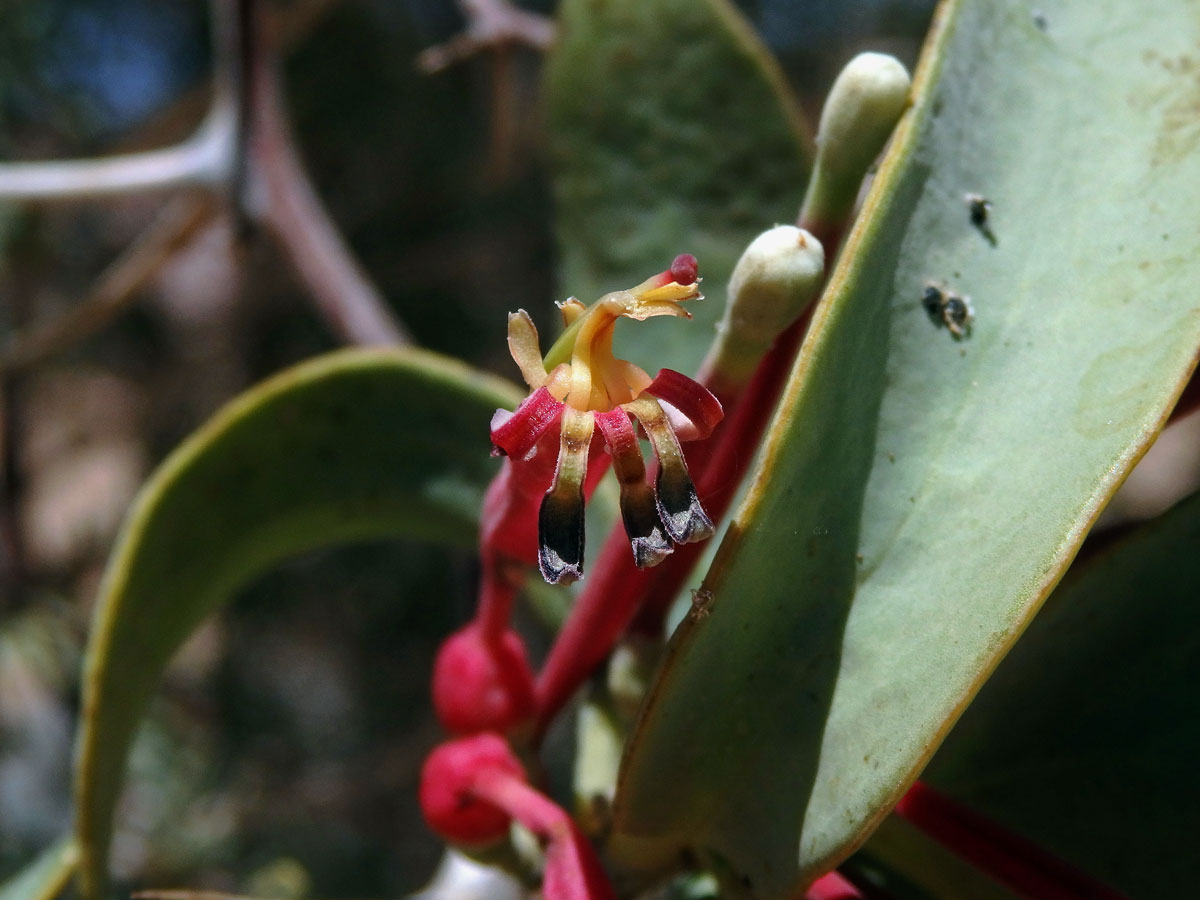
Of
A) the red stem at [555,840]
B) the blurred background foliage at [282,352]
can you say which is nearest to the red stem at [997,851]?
the red stem at [555,840]

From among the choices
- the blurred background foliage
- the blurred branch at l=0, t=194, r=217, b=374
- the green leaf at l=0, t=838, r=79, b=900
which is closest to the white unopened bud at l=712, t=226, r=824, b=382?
the green leaf at l=0, t=838, r=79, b=900

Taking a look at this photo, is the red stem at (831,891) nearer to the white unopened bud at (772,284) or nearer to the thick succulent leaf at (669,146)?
the white unopened bud at (772,284)

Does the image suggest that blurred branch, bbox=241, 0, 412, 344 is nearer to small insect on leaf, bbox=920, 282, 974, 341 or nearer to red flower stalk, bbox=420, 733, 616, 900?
red flower stalk, bbox=420, 733, 616, 900

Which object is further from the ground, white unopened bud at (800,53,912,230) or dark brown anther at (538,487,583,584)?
white unopened bud at (800,53,912,230)

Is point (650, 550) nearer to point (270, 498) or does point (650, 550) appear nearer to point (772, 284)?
point (772, 284)

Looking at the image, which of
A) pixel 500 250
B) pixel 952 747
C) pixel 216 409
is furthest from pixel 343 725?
pixel 952 747

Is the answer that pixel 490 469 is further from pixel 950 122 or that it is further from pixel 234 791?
pixel 234 791

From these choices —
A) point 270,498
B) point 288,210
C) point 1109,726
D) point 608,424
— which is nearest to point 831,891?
point 1109,726
